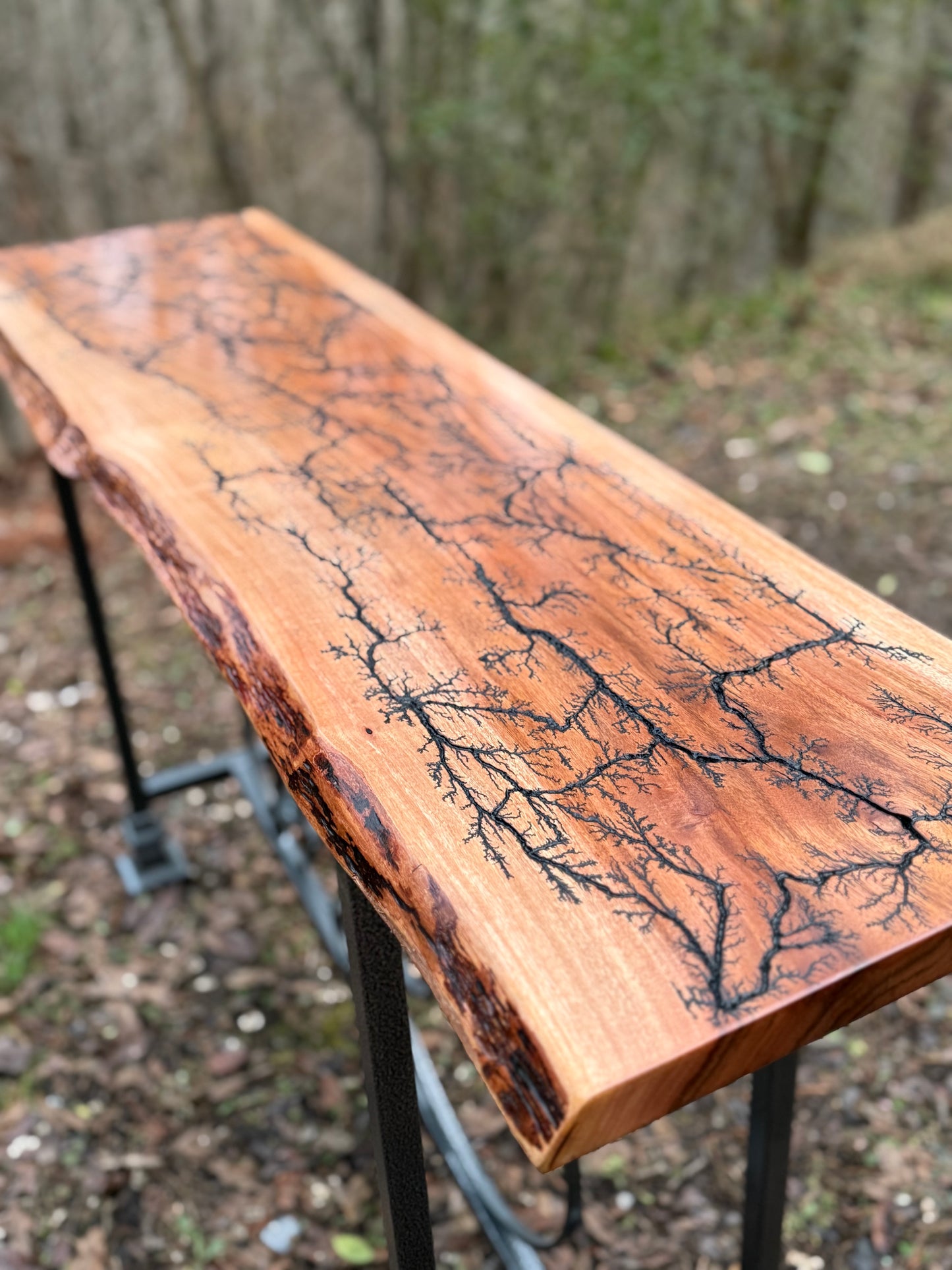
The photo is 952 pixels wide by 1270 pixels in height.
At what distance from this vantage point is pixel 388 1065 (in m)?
0.97

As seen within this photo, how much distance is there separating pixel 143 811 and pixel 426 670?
4.84ft

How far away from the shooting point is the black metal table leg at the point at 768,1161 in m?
1.09

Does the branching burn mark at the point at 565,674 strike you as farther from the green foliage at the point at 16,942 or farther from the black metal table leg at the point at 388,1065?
the green foliage at the point at 16,942

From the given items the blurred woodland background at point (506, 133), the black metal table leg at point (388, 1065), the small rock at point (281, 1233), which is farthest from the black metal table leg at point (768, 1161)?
the blurred woodland background at point (506, 133)

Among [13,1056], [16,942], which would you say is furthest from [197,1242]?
[16,942]

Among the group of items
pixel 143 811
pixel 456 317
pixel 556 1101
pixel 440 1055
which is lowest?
pixel 440 1055

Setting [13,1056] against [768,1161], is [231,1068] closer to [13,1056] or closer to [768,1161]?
[13,1056]

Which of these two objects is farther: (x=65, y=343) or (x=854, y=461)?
(x=854, y=461)

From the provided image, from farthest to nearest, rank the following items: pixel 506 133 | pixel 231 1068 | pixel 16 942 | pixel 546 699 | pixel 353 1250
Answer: pixel 506 133, pixel 16 942, pixel 231 1068, pixel 353 1250, pixel 546 699

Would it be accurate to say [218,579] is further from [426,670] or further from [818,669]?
[818,669]

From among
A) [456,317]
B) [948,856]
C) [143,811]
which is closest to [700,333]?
[456,317]

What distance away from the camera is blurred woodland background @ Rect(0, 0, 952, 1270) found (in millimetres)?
1688

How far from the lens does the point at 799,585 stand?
1067 mm

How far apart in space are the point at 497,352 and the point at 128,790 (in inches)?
88.6
